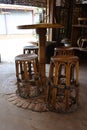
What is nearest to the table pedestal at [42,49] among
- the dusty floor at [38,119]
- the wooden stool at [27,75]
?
the wooden stool at [27,75]

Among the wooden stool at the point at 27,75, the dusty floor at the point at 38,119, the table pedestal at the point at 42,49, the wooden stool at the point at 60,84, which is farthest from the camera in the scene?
the table pedestal at the point at 42,49

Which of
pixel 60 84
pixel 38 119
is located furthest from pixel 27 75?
pixel 38 119

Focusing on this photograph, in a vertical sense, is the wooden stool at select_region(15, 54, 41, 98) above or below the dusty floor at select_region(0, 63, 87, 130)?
above

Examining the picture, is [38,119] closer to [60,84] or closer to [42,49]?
[60,84]

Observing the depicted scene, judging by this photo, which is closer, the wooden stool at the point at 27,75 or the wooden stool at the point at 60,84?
the wooden stool at the point at 60,84

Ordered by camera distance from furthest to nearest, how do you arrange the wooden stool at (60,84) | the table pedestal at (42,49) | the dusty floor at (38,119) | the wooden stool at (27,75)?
1. the table pedestal at (42,49)
2. the wooden stool at (27,75)
3. the wooden stool at (60,84)
4. the dusty floor at (38,119)

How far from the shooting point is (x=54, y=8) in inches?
186

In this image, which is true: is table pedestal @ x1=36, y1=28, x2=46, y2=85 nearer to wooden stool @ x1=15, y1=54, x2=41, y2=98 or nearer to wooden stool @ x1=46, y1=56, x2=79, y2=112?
wooden stool @ x1=15, y1=54, x2=41, y2=98

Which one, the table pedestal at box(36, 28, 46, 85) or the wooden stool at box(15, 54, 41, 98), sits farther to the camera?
the table pedestal at box(36, 28, 46, 85)

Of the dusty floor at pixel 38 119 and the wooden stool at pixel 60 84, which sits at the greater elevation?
the wooden stool at pixel 60 84

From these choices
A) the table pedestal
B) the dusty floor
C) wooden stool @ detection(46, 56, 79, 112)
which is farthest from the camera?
the table pedestal

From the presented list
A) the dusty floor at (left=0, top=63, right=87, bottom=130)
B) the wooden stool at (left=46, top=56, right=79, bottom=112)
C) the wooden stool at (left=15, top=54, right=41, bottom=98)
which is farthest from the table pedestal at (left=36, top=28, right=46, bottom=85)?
the dusty floor at (left=0, top=63, right=87, bottom=130)

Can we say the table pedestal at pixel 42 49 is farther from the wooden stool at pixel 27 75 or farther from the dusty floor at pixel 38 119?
the dusty floor at pixel 38 119

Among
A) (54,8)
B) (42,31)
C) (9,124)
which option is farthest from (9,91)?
(54,8)
